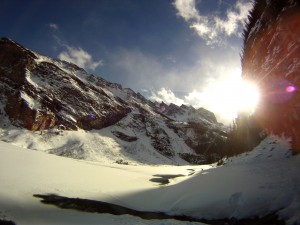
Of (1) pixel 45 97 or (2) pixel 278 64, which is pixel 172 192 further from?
(1) pixel 45 97

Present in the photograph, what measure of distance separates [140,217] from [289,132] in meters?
10.5

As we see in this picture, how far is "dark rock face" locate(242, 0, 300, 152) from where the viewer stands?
15.9m

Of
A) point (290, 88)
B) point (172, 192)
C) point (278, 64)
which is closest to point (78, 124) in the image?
point (172, 192)

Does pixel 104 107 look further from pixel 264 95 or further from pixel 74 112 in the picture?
pixel 264 95

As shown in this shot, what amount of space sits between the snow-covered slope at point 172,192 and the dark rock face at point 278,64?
63.6 inches

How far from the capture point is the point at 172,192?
1947cm

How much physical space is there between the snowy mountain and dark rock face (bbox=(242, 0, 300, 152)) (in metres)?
58.6

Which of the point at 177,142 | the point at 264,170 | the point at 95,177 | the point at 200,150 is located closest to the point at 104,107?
the point at 177,142

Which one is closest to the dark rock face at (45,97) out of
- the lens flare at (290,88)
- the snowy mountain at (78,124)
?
the snowy mountain at (78,124)

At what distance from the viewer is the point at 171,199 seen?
18078mm

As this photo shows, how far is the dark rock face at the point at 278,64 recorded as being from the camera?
15891 millimetres

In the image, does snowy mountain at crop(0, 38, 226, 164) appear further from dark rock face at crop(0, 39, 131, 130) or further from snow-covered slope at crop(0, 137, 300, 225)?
snow-covered slope at crop(0, 137, 300, 225)

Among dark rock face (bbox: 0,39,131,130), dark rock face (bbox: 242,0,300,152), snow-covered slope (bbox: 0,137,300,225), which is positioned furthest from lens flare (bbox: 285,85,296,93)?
dark rock face (bbox: 0,39,131,130)

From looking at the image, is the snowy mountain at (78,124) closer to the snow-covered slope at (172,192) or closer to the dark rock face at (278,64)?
the snow-covered slope at (172,192)
